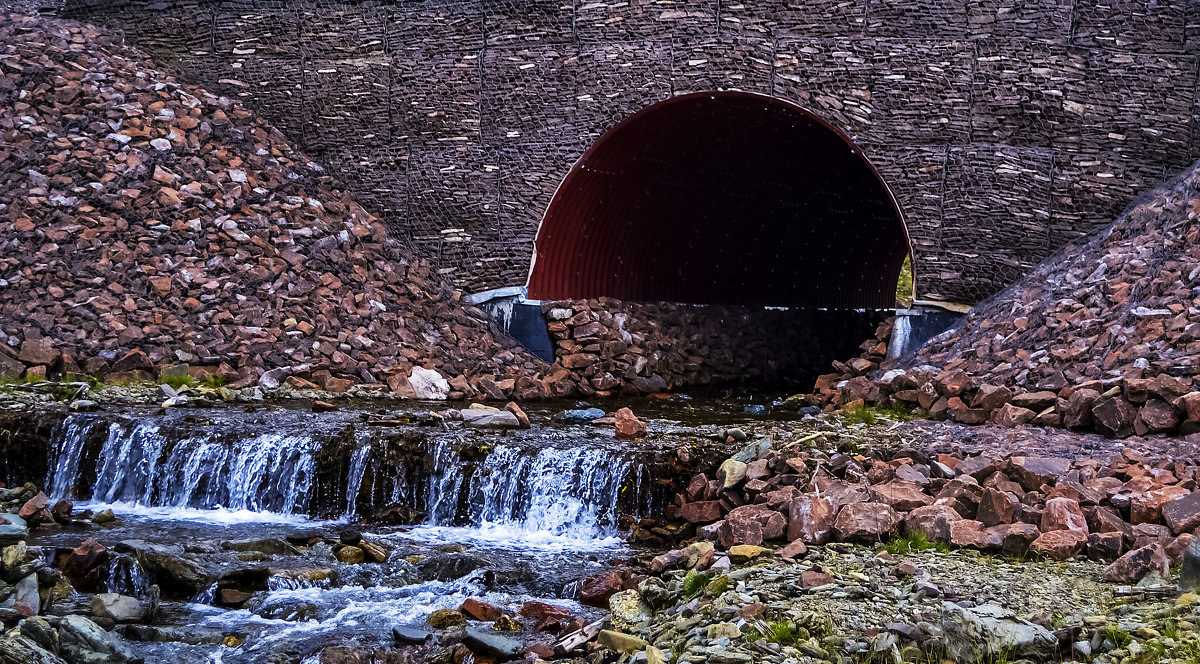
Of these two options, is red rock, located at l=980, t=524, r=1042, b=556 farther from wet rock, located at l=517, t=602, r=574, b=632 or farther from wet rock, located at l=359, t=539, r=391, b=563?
wet rock, located at l=359, t=539, r=391, b=563

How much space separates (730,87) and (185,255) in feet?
23.2

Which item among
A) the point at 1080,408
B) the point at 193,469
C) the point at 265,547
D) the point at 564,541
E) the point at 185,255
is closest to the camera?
the point at 265,547

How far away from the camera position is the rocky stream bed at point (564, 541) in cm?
514

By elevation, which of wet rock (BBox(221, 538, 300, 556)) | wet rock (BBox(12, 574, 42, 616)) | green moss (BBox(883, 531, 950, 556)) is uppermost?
green moss (BBox(883, 531, 950, 556))

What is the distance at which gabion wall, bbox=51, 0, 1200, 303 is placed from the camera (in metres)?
13.0

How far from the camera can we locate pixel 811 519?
668 cm

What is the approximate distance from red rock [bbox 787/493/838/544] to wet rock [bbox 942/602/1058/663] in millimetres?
1895

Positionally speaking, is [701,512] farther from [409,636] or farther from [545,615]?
[409,636]

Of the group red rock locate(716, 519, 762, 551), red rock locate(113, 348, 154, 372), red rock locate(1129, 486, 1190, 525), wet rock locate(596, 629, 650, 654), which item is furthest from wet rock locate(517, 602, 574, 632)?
red rock locate(113, 348, 154, 372)

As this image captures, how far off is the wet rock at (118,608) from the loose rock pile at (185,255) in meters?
5.72

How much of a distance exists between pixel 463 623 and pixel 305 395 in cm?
617

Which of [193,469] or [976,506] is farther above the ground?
[976,506]

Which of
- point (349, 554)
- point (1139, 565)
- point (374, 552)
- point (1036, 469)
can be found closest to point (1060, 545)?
point (1139, 565)

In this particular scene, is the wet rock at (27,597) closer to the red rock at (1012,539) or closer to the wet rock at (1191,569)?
the red rock at (1012,539)
